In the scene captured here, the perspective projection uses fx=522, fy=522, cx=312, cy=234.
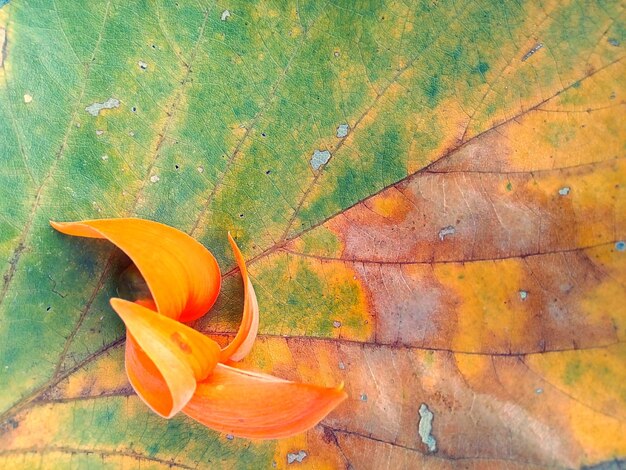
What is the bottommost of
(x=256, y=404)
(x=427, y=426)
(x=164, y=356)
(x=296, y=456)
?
(x=296, y=456)

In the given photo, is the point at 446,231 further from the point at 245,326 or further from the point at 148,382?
the point at 148,382

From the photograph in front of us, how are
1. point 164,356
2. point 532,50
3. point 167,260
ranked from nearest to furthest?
point 164,356 → point 167,260 → point 532,50

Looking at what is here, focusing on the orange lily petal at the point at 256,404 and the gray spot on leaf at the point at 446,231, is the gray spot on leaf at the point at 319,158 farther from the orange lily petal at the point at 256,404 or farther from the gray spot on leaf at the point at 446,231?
the orange lily petal at the point at 256,404

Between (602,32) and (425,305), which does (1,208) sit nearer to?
(425,305)

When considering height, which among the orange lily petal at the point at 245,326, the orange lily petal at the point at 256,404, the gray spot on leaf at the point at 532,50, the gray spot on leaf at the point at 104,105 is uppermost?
the gray spot on leaf at the point at 532,50

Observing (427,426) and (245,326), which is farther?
(427,426)

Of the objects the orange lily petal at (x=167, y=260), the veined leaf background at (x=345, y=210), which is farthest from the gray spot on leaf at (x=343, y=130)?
the orange lily petal at (x=167, y=260)

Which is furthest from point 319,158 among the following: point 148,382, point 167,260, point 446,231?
point 148,382

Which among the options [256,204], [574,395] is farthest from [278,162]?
[574,395]
